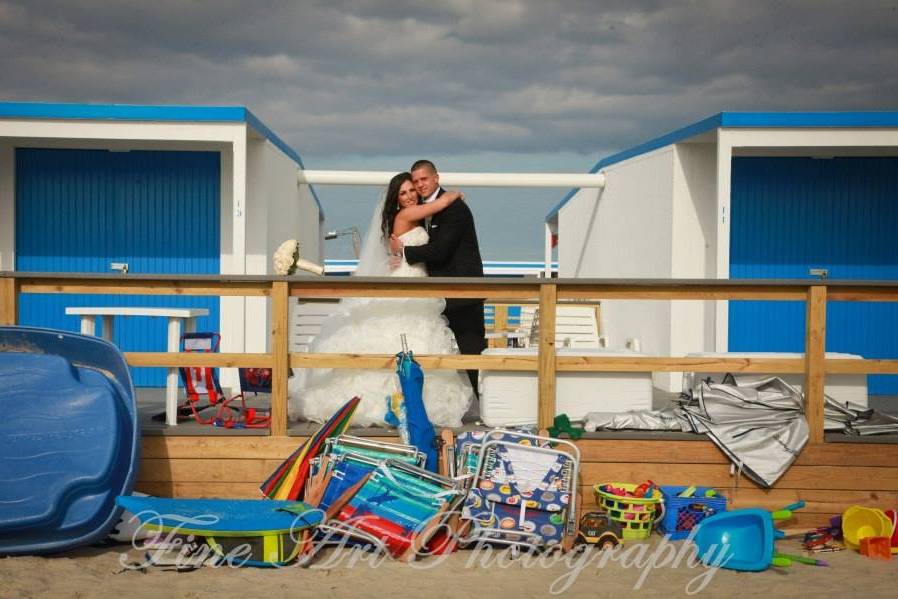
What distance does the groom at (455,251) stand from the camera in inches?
264

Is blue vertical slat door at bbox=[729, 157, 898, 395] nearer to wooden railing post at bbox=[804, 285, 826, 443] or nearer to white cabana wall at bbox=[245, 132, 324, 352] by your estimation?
A: wooden railing post at bbox=[804, 285, 826, 443]

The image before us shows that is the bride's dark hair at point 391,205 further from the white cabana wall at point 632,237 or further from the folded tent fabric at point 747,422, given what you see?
the white cabana wall at point 632,237

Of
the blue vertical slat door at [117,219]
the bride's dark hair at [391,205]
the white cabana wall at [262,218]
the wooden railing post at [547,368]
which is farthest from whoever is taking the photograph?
the blue vertical slat door at [117,219]

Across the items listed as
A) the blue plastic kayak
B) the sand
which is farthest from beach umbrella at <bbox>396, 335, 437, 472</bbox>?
the blue plastic kayak

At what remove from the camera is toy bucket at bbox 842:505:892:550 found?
566 centimetres

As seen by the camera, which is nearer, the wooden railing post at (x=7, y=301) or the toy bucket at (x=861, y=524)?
the toy bucket at (x=861, y=524)

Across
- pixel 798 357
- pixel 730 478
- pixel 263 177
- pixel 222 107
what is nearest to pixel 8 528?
pixel 730 478

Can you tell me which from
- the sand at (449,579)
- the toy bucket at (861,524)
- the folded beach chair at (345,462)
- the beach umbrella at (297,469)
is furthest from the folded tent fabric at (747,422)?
the beach umbrella at (297,469)

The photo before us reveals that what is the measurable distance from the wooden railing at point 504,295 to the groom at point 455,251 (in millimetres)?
637

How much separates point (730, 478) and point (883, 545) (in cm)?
91

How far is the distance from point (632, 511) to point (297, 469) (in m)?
1.90

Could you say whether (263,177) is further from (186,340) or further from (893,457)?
(893,457)

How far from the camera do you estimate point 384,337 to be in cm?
641

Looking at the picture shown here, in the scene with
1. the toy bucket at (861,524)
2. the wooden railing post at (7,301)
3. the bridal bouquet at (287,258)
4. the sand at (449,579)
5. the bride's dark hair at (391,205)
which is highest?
the bride's dark hair at (391,205)
